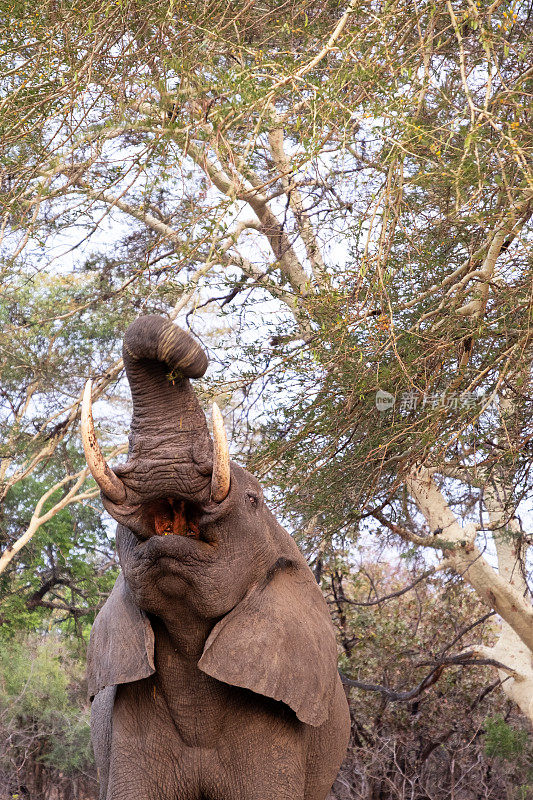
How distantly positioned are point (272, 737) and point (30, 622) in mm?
8878

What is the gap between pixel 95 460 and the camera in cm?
280

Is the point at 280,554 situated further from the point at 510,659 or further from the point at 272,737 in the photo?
the point at 510,659

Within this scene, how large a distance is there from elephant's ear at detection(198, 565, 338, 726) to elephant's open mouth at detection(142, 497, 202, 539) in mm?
358

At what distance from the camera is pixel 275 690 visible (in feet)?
11.0

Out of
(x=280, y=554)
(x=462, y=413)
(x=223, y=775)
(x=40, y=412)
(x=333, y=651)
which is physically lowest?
(x=223, y=775)

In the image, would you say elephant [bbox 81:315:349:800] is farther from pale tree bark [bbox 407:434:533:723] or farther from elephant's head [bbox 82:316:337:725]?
pale tree bark [bbox 407:434:533:723]

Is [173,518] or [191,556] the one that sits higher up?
[173,518]

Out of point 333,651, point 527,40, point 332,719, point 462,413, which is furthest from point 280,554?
point 527,40

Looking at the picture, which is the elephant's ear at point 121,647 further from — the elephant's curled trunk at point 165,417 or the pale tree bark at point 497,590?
the pale tree bark at point 497,590

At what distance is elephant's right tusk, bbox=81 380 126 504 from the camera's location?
2688 millimetres
